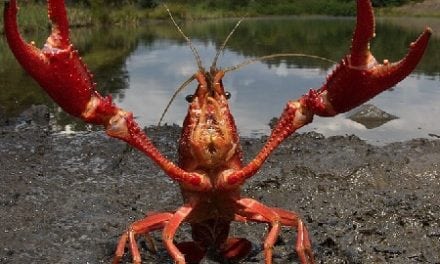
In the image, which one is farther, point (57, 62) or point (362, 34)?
point (57, 62)

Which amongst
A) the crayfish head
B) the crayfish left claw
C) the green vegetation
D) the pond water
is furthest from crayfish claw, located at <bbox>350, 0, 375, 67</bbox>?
the green vegetation

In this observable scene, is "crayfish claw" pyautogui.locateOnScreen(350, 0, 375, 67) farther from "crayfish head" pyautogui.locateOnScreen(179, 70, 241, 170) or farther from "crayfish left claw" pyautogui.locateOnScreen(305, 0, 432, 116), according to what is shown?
"crayfish head" pyautogui.locateOnScreen(179, 70, 241, 170)

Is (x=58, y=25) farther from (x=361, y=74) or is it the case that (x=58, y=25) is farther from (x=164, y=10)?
(x=164, y=10)

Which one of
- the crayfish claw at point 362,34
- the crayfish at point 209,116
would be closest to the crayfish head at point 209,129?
the crayfish at point 209,116

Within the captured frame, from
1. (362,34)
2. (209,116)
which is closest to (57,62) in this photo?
(209,116)

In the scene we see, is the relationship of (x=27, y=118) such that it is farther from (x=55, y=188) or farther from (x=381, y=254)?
(x=381, y=254)
